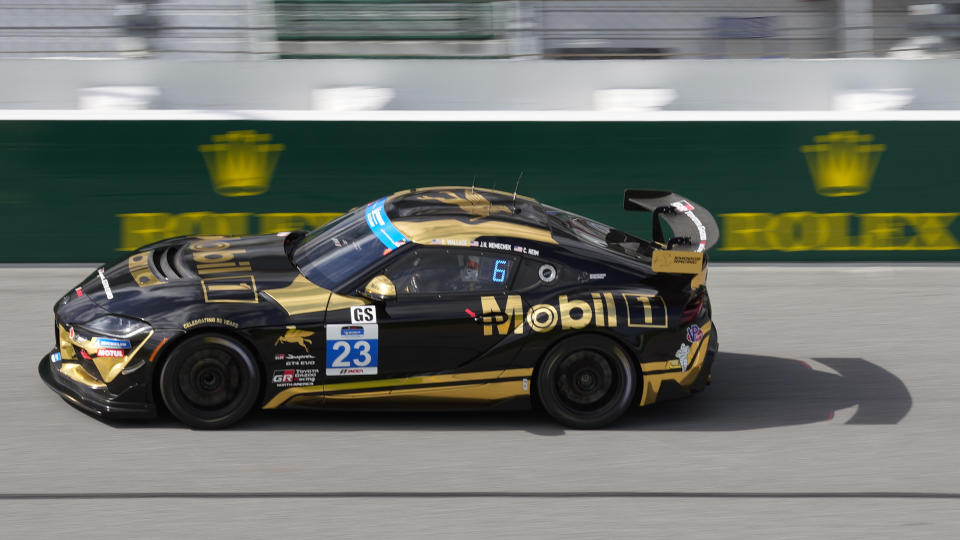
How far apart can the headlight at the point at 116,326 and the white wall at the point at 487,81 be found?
5.39 m

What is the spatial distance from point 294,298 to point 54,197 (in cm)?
446

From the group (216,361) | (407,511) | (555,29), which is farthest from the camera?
(555,29)

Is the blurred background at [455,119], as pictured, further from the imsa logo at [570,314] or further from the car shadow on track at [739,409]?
the imsa logo at [570,314]

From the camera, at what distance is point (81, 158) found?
980cm

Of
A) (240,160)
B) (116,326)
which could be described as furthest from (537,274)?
(240,160)

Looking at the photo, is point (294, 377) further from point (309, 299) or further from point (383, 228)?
point (383, 228)

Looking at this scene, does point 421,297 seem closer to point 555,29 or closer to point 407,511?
point 407,511

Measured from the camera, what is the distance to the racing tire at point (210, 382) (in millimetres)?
6098

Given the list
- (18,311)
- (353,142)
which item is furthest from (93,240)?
(353,142)

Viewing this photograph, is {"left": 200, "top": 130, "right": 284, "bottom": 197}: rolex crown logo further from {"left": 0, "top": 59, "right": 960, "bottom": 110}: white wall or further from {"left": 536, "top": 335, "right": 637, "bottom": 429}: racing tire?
{"left": 536, "top": 335, "right": 637, "bottom": 429}: racing tire

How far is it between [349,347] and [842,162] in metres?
5.68

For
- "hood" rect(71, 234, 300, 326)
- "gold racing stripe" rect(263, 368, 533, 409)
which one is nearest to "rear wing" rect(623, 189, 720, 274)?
"gold racing stripe" rect(263, 368, 533, 409)

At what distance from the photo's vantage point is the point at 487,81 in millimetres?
11477

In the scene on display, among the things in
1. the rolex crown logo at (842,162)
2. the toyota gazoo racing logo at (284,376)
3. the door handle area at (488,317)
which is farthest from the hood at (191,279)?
the rolex crown logo at (842,162)
